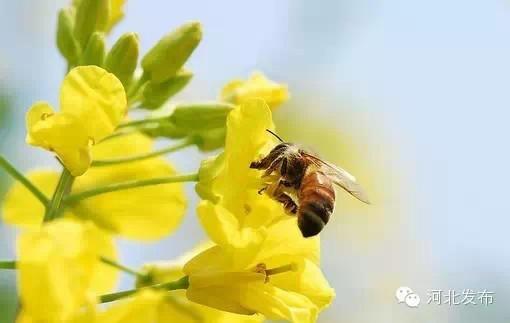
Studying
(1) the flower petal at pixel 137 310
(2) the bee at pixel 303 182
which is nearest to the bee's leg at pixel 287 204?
(2) the bee at pixel 303 182

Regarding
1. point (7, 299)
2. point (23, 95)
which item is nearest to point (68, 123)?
point (7, 299)

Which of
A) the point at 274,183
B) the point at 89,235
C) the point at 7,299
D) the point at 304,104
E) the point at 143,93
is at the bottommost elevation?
the point at 7,299

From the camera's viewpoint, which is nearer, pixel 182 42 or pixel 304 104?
pixel 182 42

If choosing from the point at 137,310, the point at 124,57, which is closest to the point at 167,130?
the point at 124,57

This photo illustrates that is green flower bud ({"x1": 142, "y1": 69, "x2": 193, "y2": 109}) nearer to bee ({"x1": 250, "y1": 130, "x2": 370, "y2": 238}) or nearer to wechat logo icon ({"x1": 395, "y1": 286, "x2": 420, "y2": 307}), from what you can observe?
bee ({"x1": 250, "y1": 130, "x2": 370, "y2": 238})

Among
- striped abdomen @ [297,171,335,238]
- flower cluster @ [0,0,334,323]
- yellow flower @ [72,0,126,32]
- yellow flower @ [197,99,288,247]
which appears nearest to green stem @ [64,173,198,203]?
flower cluster @ [0,0,334,323]

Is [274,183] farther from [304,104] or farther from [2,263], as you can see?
[304,104]
